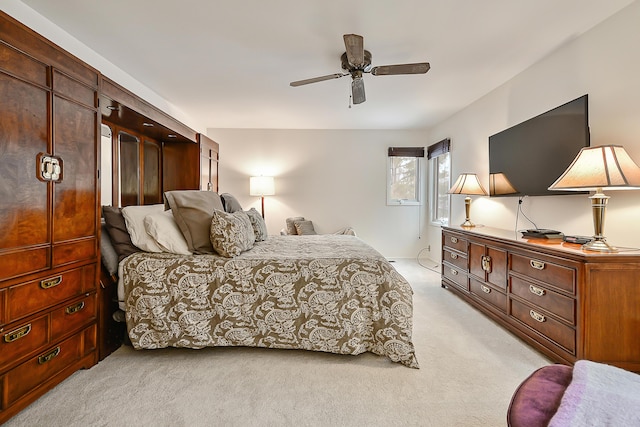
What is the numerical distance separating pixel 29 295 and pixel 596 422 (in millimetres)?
2298

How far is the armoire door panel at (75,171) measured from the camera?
1.64 m

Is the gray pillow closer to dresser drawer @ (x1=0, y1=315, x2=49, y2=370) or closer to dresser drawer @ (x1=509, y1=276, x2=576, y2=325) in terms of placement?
dresser drawer @ (x1=0, y1=315, x2=49, y2=370)

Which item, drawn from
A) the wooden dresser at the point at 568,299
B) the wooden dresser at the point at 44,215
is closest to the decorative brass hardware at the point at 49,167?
the wooden dresser at the point at 44,215

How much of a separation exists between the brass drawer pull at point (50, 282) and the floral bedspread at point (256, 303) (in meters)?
0.41

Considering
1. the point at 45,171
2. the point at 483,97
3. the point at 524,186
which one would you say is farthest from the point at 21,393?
the point at 483,97

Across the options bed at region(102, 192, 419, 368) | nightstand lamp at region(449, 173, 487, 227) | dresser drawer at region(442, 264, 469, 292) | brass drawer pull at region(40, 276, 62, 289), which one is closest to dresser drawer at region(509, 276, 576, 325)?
dresser drawer at region(442, 264, 469, 292)

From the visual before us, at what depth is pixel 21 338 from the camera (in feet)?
4.74

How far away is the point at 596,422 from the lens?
755 mm

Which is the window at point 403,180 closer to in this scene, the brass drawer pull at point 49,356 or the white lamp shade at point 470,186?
the white lamp shade at point 470,186

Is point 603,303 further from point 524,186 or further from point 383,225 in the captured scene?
point 383,225

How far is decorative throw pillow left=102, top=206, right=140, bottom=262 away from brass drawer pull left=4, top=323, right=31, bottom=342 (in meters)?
0.71

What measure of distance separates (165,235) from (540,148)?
3144 millimetres

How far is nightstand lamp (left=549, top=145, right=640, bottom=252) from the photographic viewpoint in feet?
5.52

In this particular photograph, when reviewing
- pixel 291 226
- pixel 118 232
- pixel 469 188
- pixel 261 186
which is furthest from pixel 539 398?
pixel 261 186
